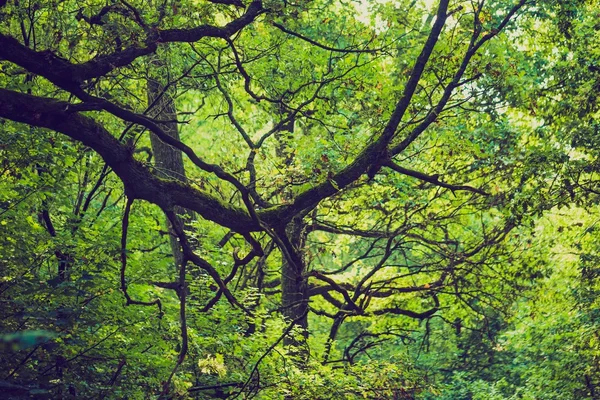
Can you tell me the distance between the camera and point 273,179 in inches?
353

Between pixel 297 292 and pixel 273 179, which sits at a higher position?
pixel 297 292

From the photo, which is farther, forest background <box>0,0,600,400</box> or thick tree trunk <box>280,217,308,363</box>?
thick tree trunk <box>280,217,308,363</box>

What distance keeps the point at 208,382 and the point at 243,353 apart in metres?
0.79

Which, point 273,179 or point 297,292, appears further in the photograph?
point 297,292

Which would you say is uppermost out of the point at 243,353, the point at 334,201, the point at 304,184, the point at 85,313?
the point at 334,201

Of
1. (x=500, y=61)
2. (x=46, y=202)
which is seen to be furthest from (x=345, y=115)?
(x=46, y=202)

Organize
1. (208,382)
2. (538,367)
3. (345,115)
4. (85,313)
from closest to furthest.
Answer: (85,313), (208,382), (345,115), (538,367)

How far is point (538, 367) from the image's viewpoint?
586 inches

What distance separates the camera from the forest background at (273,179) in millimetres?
6031

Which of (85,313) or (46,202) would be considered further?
(46,202)

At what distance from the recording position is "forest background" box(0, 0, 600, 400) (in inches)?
237

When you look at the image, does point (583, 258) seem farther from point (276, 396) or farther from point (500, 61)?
point (276, 396)

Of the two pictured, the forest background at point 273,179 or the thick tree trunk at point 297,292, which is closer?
the forest background at point 273,179

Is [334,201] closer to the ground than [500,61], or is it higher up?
closer to the ground
